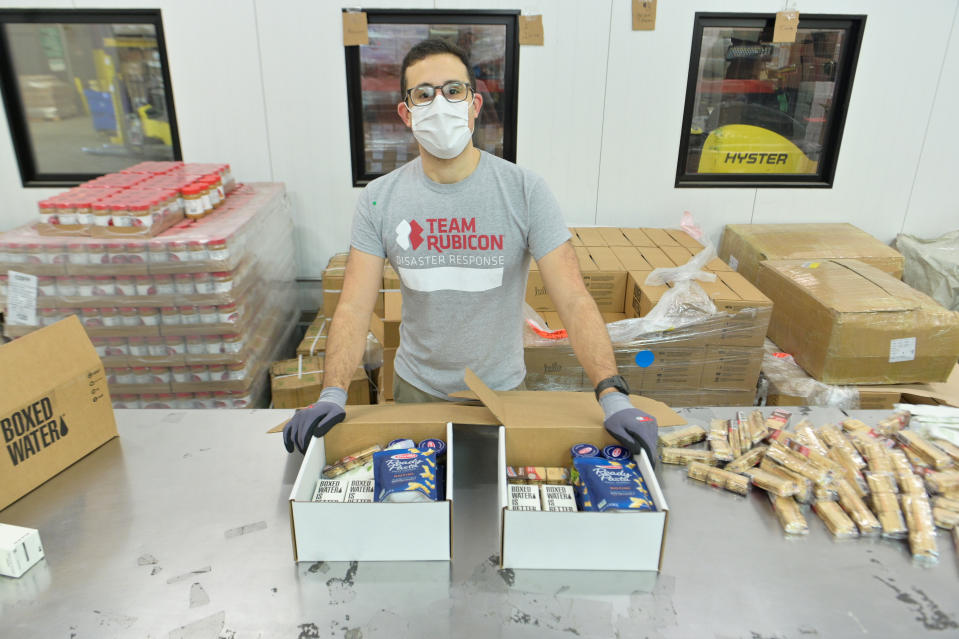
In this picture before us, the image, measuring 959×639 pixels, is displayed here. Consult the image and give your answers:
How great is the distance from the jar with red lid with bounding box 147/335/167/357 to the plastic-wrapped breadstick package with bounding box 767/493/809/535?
2.59 metres

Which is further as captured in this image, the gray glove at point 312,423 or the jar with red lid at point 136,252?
the jar with red lid at point 136,252

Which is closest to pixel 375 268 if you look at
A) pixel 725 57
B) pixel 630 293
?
pixel 630 293

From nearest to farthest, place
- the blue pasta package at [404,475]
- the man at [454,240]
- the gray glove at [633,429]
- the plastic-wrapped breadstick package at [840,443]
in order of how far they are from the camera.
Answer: the blue pasta package at [404,475]
the gray glove at [633,429]
the plastic-wrapped breadstick package at [840,443]
the man at [454,240]

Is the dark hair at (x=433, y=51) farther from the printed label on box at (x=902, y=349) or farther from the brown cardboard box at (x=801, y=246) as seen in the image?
the brown cardboard box at (x=801, y=246)

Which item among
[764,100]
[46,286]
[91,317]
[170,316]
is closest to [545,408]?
[170,316]

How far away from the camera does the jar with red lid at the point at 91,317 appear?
107 inches

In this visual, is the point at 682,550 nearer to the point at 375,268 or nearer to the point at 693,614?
the point at 693,614

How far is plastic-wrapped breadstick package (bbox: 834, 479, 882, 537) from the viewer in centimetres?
116

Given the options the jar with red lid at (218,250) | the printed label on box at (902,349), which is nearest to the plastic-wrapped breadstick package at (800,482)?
the printed label on box at (902,349)

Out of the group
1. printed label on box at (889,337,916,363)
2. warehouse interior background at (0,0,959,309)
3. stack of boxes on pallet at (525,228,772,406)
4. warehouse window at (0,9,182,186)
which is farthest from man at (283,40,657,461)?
warehouse window at (0,9,182,186)

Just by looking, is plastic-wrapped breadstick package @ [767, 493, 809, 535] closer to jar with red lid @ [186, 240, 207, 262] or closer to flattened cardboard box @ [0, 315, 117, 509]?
flattened cardboard box @ [0, 315, 117, 509]

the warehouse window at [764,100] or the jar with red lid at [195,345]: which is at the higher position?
the warehouse window at [764,100]

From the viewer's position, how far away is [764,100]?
3.55 meters

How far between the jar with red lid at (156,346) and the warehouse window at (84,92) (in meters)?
1.27
